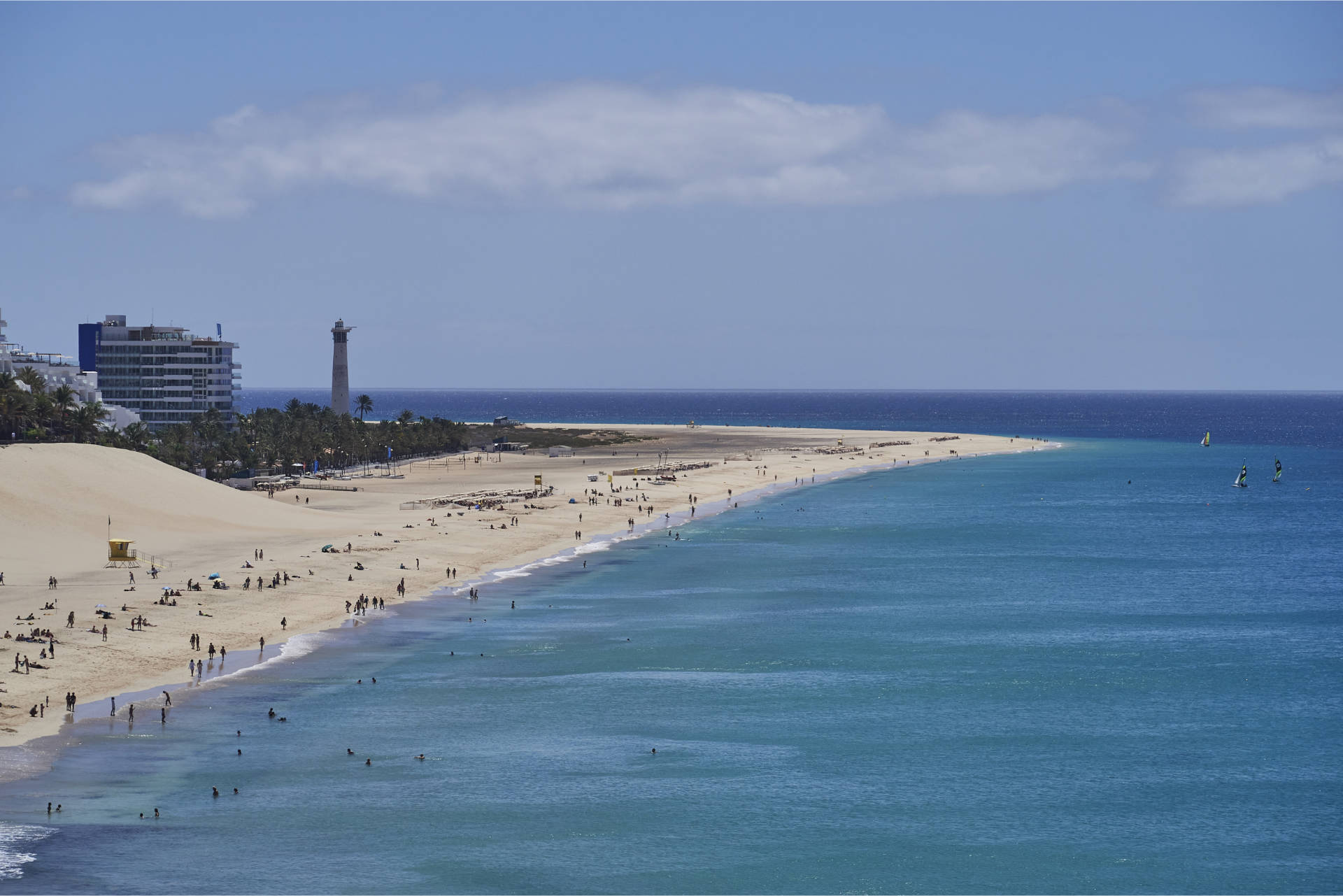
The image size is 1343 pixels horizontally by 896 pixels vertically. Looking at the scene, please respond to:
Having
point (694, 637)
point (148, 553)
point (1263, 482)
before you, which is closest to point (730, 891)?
point (694, 637)

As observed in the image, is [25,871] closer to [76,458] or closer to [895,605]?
[895,605]

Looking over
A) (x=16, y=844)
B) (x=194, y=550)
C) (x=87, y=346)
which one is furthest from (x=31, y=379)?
(x=16, y=844)

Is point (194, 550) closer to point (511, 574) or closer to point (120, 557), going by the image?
point (120, 557)

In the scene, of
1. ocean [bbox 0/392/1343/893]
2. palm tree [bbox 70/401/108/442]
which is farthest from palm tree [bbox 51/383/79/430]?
ocean [bbox 0/392/1343/893]

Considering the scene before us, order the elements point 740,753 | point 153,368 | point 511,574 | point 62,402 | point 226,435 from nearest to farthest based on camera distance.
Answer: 1. point 740,753
2. point 511,574
3. point 62,402
4. point 226,435
5. point 153,368

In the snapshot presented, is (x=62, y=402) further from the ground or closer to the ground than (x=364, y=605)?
further from the ground

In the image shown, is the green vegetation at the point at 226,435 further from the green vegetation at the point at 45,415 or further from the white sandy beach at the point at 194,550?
the white sandy beach at the point at 194,550
